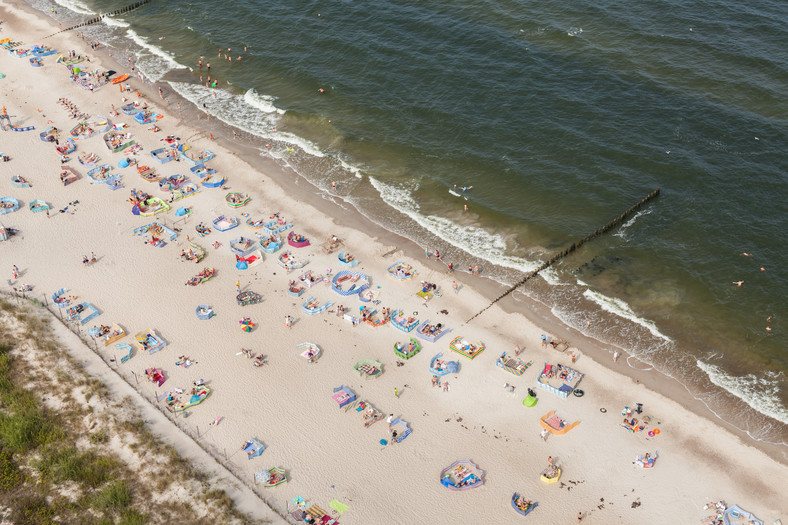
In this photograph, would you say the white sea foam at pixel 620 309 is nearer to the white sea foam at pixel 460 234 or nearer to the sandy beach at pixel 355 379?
the sandy beach at pixel 355 379

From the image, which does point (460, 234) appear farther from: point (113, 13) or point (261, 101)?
point (113, 13)

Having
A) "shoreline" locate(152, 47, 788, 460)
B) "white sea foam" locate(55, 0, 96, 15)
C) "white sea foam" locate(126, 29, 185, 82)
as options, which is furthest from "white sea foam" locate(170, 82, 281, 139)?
"white sea foam" locate(55, 0, 96, 15)

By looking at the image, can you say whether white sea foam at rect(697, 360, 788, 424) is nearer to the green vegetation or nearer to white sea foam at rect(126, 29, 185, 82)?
the green vegetation

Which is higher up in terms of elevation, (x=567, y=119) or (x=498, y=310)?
(x=567, y=119)

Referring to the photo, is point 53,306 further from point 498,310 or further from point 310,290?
point 498,310

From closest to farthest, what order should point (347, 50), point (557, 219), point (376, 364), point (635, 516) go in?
point (635, 516) < point (376, 364) < point (557, 219) < point (347, 50)

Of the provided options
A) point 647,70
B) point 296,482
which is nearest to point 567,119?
point 647,70

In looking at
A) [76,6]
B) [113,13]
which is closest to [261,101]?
[113,13]

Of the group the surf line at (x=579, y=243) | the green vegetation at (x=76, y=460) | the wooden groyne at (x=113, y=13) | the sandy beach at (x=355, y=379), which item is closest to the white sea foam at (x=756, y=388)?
the sandy beach at (x=355, y=379)
